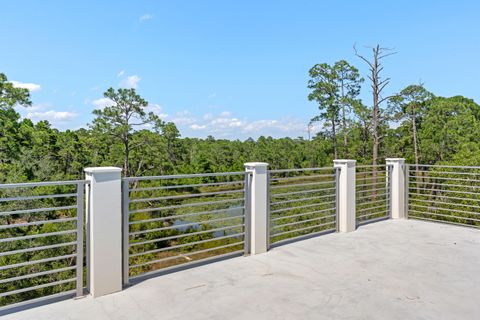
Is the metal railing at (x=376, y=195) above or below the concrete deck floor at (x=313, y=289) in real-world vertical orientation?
above

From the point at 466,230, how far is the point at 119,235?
542cm

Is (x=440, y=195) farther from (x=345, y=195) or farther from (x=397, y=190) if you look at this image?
(x=345, y=195)

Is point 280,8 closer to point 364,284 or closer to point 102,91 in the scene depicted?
point 364,284

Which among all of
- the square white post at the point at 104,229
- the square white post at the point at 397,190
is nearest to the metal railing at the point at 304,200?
the square white post at the point at 397,190

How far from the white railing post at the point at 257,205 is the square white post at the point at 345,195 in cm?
169

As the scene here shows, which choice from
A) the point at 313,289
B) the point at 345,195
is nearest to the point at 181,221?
the point at 345,195

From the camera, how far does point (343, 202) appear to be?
513cm

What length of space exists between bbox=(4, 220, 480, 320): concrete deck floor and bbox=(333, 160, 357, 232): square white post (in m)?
0.77

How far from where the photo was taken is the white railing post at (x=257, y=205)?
3973 millimetres

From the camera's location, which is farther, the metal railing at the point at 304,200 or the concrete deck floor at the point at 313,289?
the metal railing at the point at 304,200

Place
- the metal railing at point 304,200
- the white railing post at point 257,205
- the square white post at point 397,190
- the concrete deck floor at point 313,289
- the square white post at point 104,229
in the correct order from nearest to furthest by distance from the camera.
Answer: the concrete deck floor at point 313,289 < the square white post at point 104,229 < the white railing post at point 257,205 < the metal railing at point 304,200 < the square white post at point 397,190

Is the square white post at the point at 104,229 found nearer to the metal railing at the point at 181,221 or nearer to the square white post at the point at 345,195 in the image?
the metal railing at the point at 181,221

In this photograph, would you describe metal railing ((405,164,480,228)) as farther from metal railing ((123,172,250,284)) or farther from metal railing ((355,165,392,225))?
metal railing ((123,172,250,284))

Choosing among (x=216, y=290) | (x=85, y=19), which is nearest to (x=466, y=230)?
(x=216, y=290)
